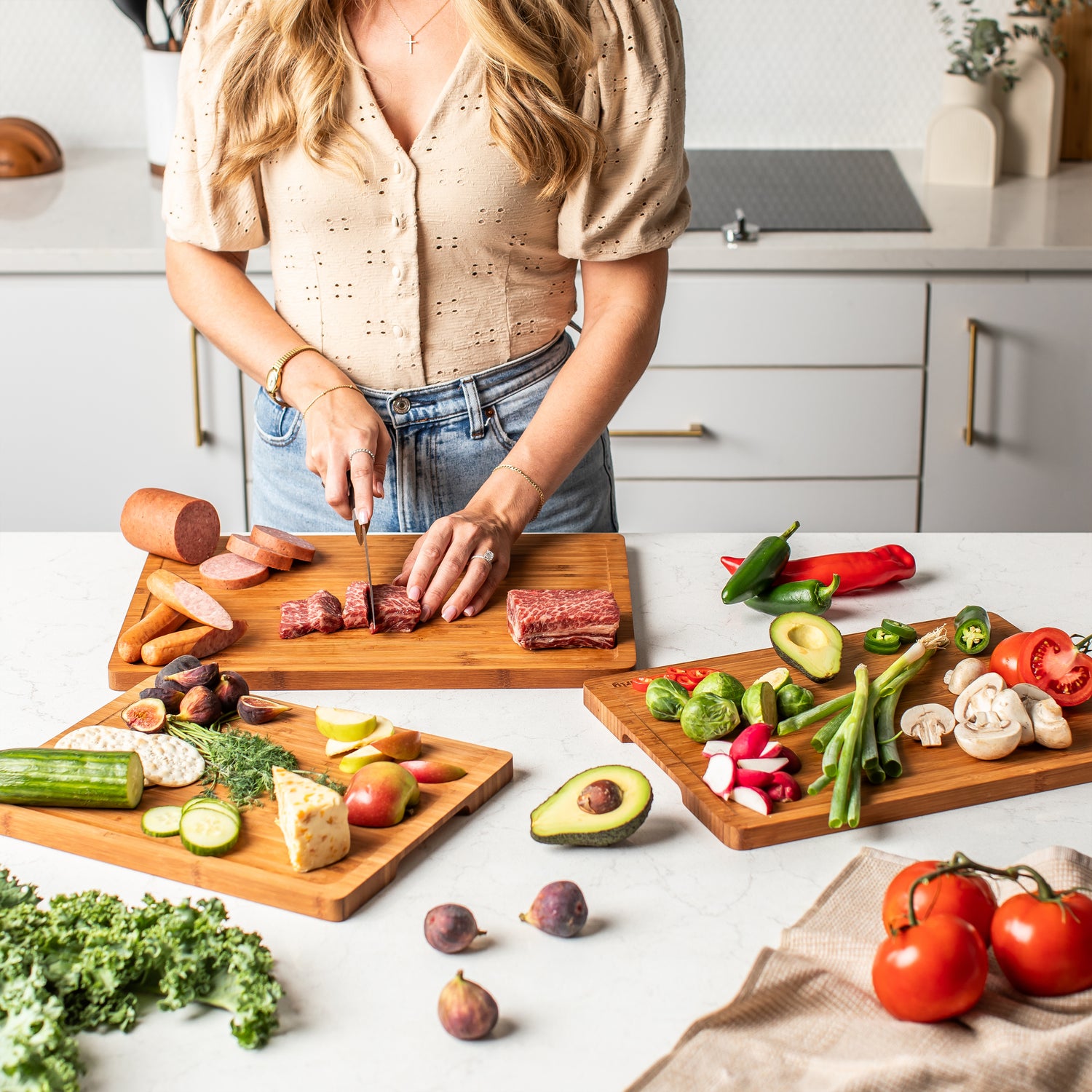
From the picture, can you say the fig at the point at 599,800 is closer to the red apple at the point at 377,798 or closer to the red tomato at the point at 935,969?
the red apple at the point at 377,798

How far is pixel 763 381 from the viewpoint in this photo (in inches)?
111

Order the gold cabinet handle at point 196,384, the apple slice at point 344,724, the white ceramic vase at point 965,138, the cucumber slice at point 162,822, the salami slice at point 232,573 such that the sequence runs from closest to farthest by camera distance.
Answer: the cucumber slice at point 162,822 → the apple slice at point 344,724 → the salami slice at point 232,573 → the gold cabinet handle at point 196,384 → the white ceramic vase at point 965,138

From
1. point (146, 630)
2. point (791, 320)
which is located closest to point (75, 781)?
point (146, 630)

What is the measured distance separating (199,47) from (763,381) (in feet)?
4.92

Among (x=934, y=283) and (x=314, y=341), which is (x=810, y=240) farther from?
(x=314, y=341)

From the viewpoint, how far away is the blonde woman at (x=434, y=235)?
1590mm

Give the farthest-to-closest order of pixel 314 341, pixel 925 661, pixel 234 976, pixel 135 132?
1. pixel 135 132
2. pixel 314 341
3. pixel 925 661
4. pixel 234 976

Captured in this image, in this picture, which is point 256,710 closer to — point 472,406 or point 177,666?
point 177,666

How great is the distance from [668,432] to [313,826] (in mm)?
1904

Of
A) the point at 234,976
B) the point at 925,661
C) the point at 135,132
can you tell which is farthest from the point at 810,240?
the point at 234,976

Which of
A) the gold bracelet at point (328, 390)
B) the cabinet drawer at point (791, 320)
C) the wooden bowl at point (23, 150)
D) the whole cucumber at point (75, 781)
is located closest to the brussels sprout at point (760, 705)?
the whole cucumber at point (75, 781)

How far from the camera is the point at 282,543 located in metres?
1.62

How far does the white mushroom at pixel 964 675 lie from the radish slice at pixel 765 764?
0.24 metres

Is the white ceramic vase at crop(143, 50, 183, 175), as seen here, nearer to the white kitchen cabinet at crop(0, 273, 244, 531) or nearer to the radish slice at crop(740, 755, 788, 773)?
the white kitchen cabinet at crop(0, 273, 244, 531)
